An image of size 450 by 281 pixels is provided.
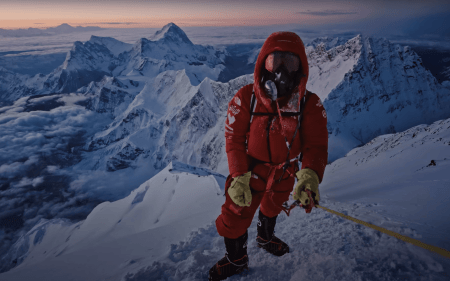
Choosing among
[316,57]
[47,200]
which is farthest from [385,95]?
[47,200]

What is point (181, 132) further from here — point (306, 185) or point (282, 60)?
point (306, 185)

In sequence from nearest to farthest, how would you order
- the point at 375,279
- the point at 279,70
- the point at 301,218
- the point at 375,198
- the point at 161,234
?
the point at 375,279
the point at 279,70
the point at 301,218
the point at 375,198
the point at 161,234

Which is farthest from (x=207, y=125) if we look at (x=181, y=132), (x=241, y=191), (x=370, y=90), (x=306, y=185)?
(x=306, y=185)

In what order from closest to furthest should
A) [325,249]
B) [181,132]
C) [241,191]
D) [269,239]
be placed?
[241,191], [325,249], [269,239], [181,132]

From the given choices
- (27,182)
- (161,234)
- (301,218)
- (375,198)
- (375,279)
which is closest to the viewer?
(375,279)

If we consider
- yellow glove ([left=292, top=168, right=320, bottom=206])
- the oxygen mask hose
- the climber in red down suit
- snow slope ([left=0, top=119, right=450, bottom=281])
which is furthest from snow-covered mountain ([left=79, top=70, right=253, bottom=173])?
the oxygen mask hose

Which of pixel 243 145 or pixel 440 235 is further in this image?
pixel 243 145

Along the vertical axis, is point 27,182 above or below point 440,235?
below

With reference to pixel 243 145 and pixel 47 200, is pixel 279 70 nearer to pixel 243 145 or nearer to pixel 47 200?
pixel 243 145
